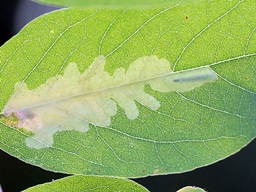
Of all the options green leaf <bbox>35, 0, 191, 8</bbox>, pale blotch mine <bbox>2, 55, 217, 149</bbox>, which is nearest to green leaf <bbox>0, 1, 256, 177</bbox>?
pale blotch mine <bbox>2, 55, 217, 149</bbox>

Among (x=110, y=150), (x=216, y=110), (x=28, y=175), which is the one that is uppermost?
(x=216, y=110)

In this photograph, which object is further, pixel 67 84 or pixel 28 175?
pixel 28 175

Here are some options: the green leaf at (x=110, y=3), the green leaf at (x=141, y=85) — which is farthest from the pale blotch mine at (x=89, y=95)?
the green leaf at (x=110, y=3)

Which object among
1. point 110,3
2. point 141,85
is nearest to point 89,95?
point 141,85

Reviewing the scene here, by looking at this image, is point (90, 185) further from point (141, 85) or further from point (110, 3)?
point (110, 3)

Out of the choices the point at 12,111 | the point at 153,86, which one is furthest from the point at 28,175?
the point at 153,86

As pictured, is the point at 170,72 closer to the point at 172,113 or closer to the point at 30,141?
the point at 172,113

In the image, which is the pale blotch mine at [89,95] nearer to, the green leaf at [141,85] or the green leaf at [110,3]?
the green leaf at [141,85]
